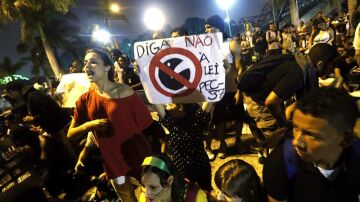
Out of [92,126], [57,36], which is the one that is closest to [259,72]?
[92,126]

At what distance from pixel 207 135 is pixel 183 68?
2.58 m

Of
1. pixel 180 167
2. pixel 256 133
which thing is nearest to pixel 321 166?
pixel 180 167

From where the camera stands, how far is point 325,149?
163cm

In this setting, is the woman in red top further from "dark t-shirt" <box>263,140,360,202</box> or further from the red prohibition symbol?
"dark t-shirt" <box>263,140,360,202</box>

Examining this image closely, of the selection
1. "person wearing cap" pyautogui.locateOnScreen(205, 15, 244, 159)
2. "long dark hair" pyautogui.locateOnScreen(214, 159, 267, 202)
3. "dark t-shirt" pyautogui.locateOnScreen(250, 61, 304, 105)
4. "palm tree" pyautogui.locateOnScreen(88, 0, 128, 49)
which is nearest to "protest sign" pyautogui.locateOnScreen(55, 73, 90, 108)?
"person wearing cap" pyautogui.locateOnScreen(205, 15, 244, 159)

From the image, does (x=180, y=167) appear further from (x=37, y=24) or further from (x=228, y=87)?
(x=37, y=24)

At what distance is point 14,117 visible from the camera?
20.5 ft

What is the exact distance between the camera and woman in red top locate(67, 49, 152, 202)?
289 cm

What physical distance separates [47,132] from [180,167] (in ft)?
9.55

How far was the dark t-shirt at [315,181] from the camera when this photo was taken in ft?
5.35

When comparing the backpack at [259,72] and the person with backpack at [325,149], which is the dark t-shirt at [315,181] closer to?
the person with backpack at [325,149]

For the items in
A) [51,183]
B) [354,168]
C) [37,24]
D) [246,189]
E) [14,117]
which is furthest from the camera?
[37,24]

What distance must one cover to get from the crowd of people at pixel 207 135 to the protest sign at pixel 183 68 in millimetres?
157

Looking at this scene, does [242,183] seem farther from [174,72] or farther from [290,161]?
[174,72]
